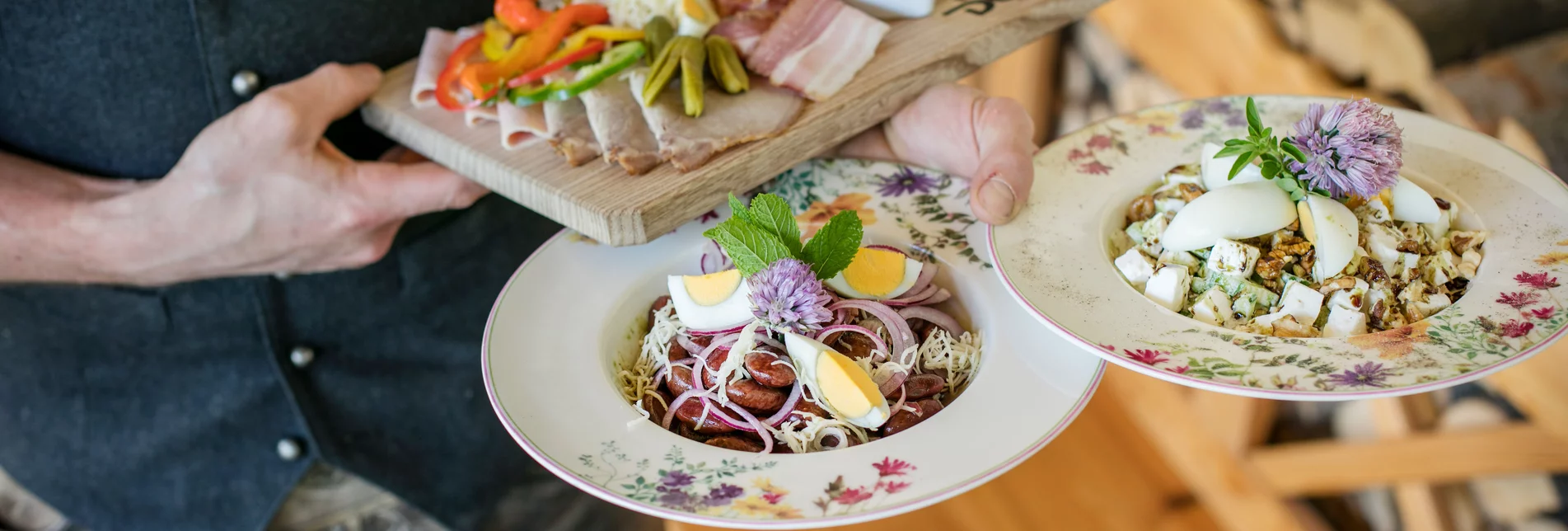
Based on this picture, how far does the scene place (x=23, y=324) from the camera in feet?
5.24

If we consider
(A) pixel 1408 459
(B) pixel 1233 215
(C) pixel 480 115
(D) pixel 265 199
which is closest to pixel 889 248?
(B) pixel 1233 215

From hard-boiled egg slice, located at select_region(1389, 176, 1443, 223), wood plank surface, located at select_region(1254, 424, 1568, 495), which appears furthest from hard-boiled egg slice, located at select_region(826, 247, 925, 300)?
wood plank surface, located at select_region(1254, 424, 1568, 495)

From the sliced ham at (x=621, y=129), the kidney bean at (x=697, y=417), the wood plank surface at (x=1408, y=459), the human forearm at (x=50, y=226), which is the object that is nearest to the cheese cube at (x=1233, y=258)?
the kidney bean at (x=697, y=417)

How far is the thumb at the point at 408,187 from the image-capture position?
4.70 feet

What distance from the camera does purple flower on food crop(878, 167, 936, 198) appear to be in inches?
54.4

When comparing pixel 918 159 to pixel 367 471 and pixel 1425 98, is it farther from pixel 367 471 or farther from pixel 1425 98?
Answer: pixel 1425 98

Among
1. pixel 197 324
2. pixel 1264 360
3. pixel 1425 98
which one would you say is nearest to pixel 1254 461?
pixel 1425 98

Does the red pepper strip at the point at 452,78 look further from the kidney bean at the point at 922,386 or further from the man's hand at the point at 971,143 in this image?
the kidney bean at the point at 922,386

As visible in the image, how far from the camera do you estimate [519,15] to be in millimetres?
1587

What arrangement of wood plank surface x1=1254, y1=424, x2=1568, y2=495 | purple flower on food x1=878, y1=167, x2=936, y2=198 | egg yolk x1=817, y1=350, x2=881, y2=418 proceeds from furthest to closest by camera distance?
wood plank surface x1=1254, y1=424, x2=1568, y2=495, purple flower on food x1=878, y1=167, x2=936, y2=198, egg yolk x1=817, y1=350, x2=881, y2=418

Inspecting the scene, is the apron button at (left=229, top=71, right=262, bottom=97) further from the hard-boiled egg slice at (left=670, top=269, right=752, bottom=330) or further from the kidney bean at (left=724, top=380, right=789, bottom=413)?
the kidney bean at (left=724, top=380, right=789, bottom=413)

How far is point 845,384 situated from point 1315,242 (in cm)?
54

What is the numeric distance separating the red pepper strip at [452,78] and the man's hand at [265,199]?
111 millimetres

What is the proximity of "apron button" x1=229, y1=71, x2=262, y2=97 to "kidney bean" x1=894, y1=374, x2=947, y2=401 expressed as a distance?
3.39ft
